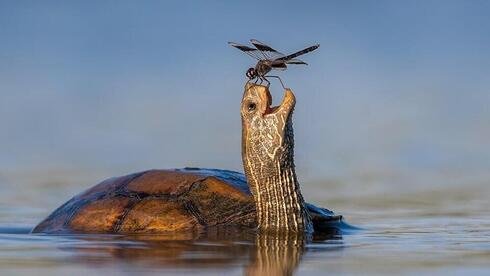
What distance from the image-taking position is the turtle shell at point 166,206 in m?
9.53

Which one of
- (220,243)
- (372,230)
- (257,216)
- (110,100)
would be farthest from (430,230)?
(110,100)

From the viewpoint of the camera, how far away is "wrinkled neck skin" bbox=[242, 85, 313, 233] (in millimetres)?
9289

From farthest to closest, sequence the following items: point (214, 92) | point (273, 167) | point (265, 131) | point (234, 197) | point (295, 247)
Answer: point (214, 92)
point (234, 197)
point (273, 167)
point (265, 131)
point (295, 247)

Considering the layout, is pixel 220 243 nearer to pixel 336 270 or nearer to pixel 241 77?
pixel 336 270

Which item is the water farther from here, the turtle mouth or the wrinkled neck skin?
the turtle mouth

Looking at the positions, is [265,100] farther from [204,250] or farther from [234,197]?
[204,250]

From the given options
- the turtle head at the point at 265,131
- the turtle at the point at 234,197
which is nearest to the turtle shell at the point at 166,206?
the turtle at the point at 234,197

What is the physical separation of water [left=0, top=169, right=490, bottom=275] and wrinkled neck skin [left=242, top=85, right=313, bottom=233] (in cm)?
32

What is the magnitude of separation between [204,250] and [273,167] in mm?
1459

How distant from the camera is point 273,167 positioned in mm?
9461

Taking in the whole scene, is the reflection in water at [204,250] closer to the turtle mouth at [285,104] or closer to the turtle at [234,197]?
the turtle at [234,197]

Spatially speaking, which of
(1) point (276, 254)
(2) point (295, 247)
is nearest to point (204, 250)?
(1) point (276, 254)

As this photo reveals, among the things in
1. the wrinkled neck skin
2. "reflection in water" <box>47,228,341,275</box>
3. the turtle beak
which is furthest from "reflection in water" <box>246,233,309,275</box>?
the turtle beak

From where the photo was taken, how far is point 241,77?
20.2 meters
